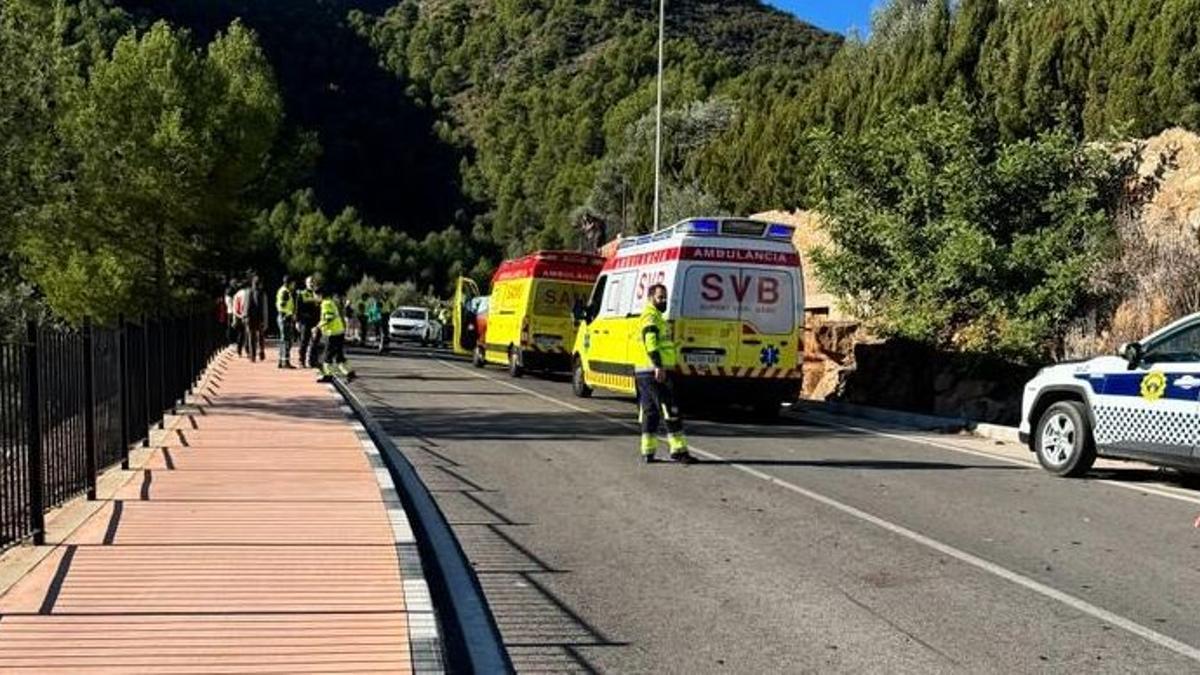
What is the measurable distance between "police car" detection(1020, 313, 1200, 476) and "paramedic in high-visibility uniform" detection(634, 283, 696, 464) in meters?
3.74

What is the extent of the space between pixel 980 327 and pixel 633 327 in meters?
7.55

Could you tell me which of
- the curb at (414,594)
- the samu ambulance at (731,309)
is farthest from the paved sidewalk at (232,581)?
the samu ambulance at (731,309)

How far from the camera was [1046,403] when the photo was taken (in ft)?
40.1

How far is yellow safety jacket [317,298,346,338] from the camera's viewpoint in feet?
68.9

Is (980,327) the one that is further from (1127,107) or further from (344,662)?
(344,662)

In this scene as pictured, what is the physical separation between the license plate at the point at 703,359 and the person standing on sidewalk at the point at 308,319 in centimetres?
964

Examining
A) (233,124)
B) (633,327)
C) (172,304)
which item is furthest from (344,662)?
(233,124)

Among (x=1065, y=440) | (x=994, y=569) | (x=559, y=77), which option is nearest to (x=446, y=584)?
(x=994, y=569)

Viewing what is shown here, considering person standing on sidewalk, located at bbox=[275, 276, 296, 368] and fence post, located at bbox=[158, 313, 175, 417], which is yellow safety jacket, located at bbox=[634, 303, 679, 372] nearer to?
fence post, located at bbox=[158, 313, 175, 417]

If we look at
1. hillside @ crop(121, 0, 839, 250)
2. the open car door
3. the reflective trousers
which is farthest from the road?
hillside @ crop(121, 0, 839, 250)

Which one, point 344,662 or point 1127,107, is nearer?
point 344,662

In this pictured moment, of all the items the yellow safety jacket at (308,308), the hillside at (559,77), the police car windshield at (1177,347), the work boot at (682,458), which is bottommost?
the work boot at (682,458)

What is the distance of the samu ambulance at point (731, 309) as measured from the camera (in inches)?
637

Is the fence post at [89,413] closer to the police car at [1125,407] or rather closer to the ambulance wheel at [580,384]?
the police car at [1125,407]
